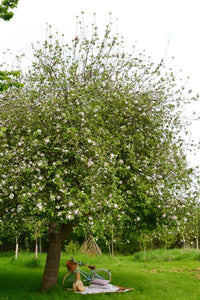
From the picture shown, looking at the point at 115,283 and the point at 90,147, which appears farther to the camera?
the point at 115,283

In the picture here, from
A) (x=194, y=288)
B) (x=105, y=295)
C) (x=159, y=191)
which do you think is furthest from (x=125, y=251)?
(x=159, y=191)

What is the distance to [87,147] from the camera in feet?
31.6

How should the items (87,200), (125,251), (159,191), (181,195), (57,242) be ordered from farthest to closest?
1. (125,251)
2. (57,242)
3. (181,195)
4. (159,191)
5. (87,200)

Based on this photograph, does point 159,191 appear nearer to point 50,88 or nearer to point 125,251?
point 50,88

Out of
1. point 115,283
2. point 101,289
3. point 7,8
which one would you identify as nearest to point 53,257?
point 101,289

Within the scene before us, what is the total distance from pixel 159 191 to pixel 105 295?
4970mm

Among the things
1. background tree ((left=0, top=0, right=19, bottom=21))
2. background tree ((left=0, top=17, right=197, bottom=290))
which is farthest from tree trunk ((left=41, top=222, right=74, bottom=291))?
background tree ((left=0, top=0, right=19, bottom=21))

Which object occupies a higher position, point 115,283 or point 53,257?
point 53,257

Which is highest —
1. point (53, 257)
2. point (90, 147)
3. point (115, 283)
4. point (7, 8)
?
point (7, 8)

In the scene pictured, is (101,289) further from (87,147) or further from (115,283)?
(87,147)

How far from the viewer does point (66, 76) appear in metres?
12.7

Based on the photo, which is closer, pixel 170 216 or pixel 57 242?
pixel 170 216

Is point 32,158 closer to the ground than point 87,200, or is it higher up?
higher up

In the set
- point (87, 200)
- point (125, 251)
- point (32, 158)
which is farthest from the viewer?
point (125, 251)
